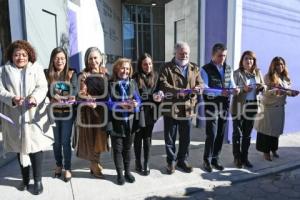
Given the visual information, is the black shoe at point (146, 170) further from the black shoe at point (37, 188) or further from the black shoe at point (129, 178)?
the black shoe at point (37, 188)

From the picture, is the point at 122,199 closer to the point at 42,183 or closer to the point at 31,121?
the point at 42,183

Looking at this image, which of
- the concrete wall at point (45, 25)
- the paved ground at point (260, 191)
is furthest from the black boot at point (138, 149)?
the concrete wall at point (45, 25)

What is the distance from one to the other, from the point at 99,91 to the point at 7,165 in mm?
2180

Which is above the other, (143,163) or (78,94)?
(78,94)

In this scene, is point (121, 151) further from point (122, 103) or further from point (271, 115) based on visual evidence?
point (271, 115)

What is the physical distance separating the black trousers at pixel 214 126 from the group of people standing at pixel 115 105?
0.04 feet

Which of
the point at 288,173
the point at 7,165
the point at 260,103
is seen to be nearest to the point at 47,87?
the point at 7,165

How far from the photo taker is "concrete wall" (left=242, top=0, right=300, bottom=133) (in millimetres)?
5941

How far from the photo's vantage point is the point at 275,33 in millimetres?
6301

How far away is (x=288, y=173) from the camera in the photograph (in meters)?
4.84

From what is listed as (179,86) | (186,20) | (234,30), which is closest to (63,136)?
(179,86)

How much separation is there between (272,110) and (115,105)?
2.63 meters

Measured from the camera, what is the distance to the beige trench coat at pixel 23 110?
3.63m

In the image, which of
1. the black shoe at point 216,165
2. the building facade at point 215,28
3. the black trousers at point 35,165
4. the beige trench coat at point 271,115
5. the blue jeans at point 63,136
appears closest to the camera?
the black trousers at point 35,165
